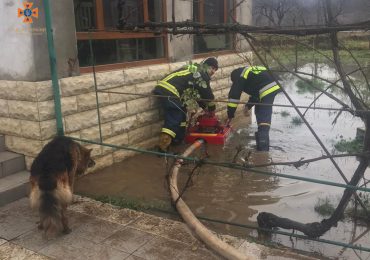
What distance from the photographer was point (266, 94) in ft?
24.6

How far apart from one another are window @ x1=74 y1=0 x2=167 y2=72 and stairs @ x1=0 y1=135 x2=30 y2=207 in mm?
1674

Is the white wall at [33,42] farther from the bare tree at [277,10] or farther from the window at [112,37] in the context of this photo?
the bare tree at [277,10]

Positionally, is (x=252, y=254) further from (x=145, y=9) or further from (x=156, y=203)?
(x=145, y=9)

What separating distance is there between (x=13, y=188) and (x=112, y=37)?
3.05 meters

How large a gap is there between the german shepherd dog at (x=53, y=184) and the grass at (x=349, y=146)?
5.47 metres

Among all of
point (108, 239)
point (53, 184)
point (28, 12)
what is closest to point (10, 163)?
point (53, 184)

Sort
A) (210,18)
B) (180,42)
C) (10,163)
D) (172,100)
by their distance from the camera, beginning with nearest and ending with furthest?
(10,163) → (172,100) → (180,42) → (210,18)

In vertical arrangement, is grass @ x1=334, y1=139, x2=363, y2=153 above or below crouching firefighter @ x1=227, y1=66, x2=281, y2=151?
below

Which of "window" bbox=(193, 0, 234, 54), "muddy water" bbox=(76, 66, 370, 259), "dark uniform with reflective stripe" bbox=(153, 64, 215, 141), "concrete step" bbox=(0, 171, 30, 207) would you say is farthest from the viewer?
Result: "window" bbox=(193, 0, 234, 54)

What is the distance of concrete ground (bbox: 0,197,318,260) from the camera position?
3.70 meters

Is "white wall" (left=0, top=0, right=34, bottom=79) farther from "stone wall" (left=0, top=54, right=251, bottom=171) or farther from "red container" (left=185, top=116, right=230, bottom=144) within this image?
"red container" (left=185, top=116, right=230, bottom=144)

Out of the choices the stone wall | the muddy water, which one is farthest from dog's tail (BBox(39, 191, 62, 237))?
the stone wall

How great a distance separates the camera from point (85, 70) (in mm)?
6027

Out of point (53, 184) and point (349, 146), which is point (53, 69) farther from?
point (349, 146)
